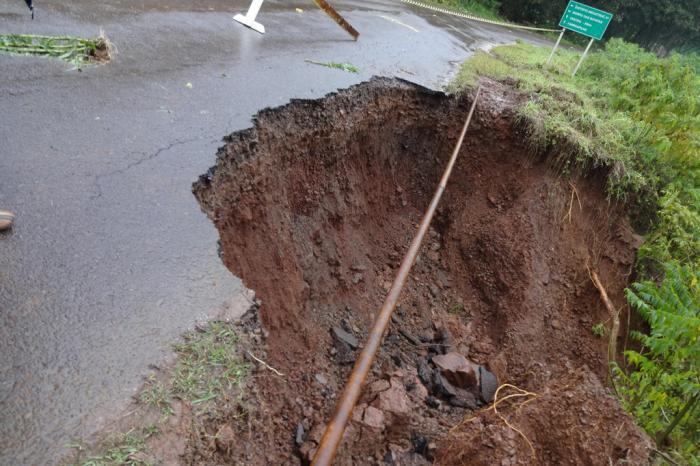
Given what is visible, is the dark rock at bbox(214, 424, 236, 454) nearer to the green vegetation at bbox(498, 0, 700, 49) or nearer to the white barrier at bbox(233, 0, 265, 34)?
the white barrier at bbox(233, 0, 265, 34)

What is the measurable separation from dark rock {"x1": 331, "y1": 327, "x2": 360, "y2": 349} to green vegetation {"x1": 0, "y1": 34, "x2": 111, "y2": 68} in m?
3.72

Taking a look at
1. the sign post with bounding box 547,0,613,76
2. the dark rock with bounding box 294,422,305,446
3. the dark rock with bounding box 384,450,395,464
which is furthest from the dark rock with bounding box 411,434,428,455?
the sign post with bounding box 547,0,613,76

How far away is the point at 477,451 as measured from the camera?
11.6 ft

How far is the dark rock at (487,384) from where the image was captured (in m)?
4.86

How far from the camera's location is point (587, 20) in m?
9.46

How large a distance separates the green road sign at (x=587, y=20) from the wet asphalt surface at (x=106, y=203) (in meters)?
5.91

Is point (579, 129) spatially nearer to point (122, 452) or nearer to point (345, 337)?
point (345, 337)

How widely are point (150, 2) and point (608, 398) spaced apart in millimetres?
7783

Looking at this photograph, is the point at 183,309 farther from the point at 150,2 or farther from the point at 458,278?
the point at 150,2

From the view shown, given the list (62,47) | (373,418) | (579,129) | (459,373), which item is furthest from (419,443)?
(62,47)

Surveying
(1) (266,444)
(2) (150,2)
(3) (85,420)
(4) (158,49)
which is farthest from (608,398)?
(2) (150,2)

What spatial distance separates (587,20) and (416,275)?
6874 millimetres

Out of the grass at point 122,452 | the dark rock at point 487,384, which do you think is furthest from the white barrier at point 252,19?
the grass at point 122,452

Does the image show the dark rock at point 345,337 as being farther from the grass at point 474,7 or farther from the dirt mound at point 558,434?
the grass at point 474,7
